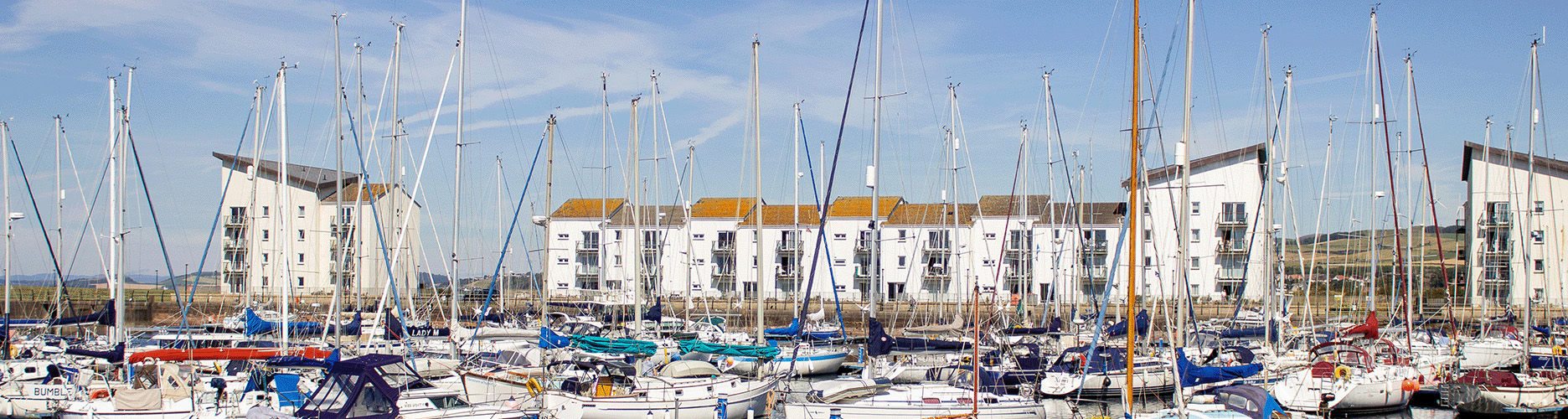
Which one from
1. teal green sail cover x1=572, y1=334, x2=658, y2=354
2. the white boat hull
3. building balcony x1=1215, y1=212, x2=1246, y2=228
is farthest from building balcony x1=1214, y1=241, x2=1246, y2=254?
the white boat hull

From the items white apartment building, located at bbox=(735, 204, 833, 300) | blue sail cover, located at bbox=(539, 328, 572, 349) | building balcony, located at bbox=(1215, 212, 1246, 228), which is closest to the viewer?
blue sail cover, located at bbox=(539, 328, 572, 349)

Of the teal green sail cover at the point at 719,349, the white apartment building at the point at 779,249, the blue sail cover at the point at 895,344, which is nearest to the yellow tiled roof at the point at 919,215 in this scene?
the white apartment building at the point at 779,249

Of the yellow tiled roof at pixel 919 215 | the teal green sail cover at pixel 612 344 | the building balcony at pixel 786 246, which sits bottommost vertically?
the teal green sail cover at pixel 612 344

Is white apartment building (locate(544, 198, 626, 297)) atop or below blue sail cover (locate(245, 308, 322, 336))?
atop

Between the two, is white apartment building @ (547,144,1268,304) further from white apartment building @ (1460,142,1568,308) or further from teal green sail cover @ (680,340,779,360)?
teal green sail cover @ (680,340,779,360)

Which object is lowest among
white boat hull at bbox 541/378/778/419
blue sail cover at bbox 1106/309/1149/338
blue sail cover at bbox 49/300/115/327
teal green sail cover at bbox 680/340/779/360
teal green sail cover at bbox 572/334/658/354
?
white boat hull at bbox 541/378/778/419

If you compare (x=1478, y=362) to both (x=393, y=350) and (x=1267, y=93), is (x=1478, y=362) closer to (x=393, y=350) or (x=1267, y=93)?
(x=1267, y=93)

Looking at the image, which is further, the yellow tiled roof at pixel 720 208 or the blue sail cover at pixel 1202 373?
the yellow tiled roof at pixel 720 208

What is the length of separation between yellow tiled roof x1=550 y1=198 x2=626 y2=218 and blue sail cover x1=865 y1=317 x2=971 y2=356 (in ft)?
140

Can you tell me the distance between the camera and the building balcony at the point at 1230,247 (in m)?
67.9

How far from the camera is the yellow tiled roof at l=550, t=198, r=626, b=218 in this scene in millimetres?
77562

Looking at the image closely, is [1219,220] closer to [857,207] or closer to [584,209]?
[857,207]

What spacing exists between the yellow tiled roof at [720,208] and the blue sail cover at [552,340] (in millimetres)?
35256

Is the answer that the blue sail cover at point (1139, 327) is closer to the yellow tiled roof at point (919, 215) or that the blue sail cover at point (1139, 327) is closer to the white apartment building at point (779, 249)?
the yellow tiled roof at point (919, 215)
